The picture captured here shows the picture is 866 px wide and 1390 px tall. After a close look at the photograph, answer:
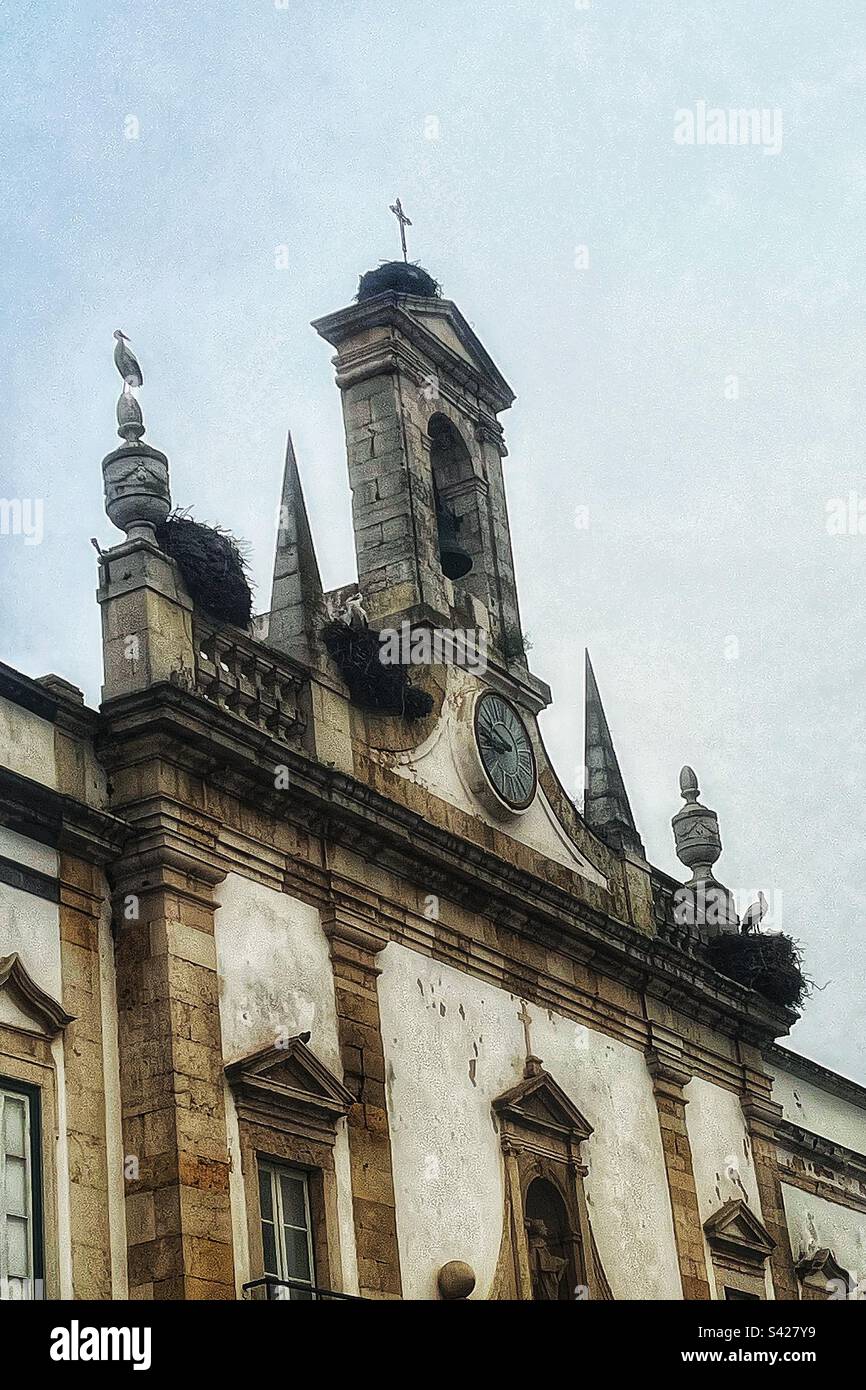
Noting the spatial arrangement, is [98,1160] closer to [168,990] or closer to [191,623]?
[168,990]

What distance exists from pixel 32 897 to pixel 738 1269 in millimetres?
9147

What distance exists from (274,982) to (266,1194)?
1.42 meters

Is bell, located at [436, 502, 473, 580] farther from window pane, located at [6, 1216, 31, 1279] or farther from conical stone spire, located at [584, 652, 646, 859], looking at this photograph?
window pane, located at [6, 1216, 31, 1279]

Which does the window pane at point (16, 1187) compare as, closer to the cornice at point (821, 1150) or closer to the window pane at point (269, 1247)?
the window pane at point (269, 1247)

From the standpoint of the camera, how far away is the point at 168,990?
14570 mm

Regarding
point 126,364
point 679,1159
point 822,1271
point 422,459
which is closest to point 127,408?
point 126,364

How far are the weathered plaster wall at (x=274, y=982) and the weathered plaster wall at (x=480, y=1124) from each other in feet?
2.18

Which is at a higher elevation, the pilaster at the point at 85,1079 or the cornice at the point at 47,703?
the cornice at the point at 47,703

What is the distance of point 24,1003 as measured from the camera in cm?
1397

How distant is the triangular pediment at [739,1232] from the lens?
20.5 meters

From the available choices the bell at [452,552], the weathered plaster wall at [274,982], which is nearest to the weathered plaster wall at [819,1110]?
the bell at [452,552]

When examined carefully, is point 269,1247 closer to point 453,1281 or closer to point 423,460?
point 453,1281

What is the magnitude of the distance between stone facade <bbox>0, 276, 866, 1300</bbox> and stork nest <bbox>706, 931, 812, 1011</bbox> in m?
0.25

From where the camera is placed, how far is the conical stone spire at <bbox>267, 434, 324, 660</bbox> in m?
17.6
